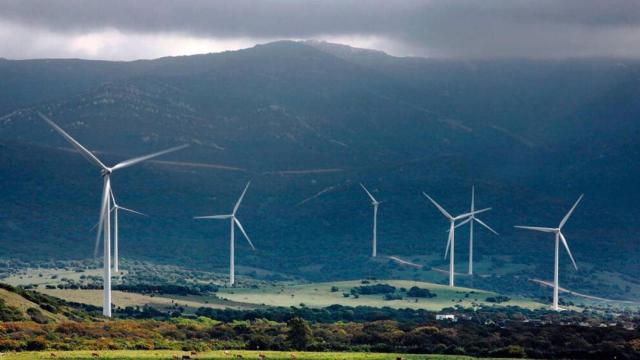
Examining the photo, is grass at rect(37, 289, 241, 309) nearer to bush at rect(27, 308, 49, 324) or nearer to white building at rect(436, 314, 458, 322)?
white building at rect(436, 314, 458, 322)

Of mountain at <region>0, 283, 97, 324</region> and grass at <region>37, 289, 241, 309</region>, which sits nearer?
mountain at <region>0, 283, 97, 324</region>

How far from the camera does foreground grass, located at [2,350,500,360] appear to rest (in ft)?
278

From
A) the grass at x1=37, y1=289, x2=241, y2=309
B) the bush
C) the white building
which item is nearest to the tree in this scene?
the bush

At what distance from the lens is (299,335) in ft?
332

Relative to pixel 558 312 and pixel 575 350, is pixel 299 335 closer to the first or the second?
pixel 575 350

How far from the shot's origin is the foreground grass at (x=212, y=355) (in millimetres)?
84688

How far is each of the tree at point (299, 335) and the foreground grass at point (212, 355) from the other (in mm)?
4794

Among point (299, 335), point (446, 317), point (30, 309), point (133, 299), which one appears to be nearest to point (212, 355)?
point (299, 335)

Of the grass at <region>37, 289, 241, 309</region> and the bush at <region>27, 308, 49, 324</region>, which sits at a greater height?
the bush at <region>27, 308, 49, 324</region>

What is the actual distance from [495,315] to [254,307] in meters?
28.8

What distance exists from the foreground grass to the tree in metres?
4.79

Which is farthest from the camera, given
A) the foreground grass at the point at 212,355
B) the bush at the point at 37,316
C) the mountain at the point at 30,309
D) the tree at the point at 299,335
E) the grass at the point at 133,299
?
the grass at the point at 133,299

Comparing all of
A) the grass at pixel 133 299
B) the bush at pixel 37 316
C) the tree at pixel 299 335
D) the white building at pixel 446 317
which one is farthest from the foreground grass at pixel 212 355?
the grass at pixel 133 299

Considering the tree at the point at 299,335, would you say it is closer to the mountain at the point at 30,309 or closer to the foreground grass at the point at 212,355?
the foreground grass at the point at 212,355
